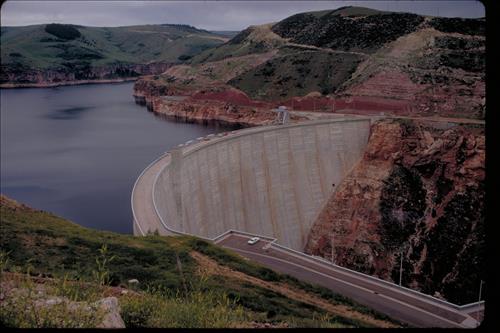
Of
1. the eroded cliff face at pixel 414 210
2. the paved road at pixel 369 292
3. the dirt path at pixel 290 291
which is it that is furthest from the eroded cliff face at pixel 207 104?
the dirt path at pixel 290 291

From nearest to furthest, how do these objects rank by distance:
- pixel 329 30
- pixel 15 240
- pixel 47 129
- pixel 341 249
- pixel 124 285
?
pixel 124 285, pixel 15 240, pixel 341 249, pixel 47 129, pixel 329 30

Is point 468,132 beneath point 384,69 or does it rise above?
beneath

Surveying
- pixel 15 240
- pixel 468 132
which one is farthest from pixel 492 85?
pixel 468 132

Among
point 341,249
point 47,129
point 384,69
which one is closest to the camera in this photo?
point 341,249

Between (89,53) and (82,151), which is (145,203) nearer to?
(82,151)

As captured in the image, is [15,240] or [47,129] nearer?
[15,240]

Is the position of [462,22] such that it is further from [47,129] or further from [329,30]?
[47,129]

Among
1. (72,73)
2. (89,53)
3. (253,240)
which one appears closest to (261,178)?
(253,240)
